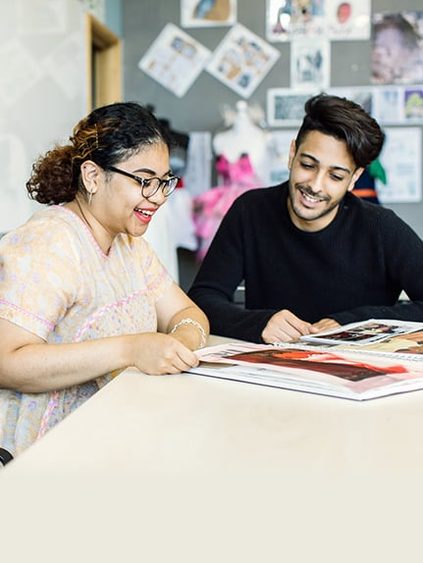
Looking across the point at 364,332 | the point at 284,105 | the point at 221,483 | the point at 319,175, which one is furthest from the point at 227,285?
the point at 284,105

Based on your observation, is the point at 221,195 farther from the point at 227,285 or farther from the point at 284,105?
the point at 227,285

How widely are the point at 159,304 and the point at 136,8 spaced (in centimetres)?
300

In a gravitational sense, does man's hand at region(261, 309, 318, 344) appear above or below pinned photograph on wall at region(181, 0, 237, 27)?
below

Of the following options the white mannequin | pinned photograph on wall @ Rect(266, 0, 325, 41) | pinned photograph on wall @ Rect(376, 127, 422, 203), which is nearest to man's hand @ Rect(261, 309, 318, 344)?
the white mannequin

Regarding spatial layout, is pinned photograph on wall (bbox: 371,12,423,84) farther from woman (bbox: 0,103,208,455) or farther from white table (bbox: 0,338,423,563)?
white table (bbox: 0,338,423,563)

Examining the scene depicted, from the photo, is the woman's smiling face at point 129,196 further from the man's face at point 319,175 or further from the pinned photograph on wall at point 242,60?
the pinned photograph on wall at point 242,60

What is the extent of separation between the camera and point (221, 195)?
3.97 meters

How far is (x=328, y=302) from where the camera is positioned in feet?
6.16

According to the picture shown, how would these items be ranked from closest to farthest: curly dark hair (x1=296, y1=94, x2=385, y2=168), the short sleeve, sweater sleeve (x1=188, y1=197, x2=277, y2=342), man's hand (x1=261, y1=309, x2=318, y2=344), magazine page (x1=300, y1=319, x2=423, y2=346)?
the short sleeve, magazine page (x1=300, y1=319, x2=423, y2=346), man's hand (x1=261, y1=309, x2=318, y2=344), sweater sleeve (x1=188, y1=197, x2=277, y2=342), curly dark hair (x1=296, y1=94, x2=385, y2=168)

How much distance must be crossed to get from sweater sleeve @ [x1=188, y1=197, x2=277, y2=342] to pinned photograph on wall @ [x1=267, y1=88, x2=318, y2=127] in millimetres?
2170

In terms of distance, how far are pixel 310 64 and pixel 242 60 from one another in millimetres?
353

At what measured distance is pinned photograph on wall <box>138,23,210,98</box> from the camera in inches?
163

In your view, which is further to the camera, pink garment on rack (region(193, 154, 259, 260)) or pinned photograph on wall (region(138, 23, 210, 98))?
pinned photograph on wall (region(138, 23, 210, 98))

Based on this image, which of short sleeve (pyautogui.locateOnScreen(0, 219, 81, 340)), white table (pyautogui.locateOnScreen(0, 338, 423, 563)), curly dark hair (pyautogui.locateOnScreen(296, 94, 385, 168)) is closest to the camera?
white table (pyautogui.locateOnScreen(0, 338, 423, 563))
